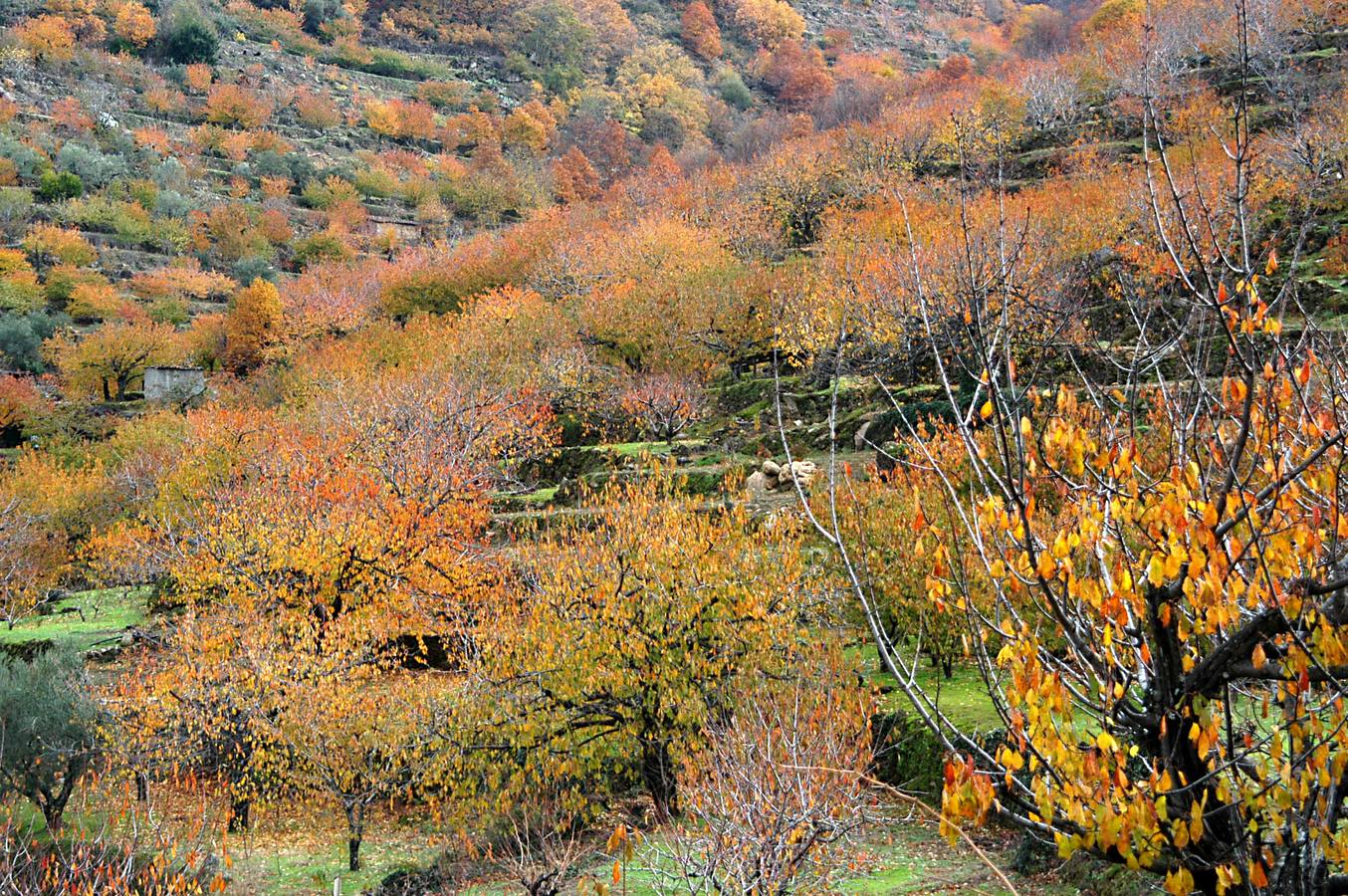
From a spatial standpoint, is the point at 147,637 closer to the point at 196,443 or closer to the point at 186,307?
the point at 196,443

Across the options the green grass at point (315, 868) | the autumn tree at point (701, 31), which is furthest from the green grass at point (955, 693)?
the autumn tree at point (701, 31)

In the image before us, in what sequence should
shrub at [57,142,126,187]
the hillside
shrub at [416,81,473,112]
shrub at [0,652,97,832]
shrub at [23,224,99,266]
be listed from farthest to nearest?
shrub at [416,81,473,112], shrub at [57,142,126,187], shrub at [23,224,99,266], shrub at [0,652,97,832], the hillside

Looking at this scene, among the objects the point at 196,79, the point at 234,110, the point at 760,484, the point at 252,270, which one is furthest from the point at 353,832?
the point at 196,79

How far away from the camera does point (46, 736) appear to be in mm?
16578

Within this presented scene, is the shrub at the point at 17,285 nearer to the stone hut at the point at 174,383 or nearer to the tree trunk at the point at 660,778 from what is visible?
the stone hut at the point at 174,383

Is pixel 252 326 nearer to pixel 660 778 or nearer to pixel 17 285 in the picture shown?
pixel 17 285

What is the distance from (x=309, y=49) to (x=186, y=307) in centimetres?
6025

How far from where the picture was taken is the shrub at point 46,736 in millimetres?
16281

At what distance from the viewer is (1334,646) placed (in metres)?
3.30

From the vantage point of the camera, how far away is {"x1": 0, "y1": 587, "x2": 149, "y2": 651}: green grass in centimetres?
2255

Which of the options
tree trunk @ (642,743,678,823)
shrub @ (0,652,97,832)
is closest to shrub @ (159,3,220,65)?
shrub @ (0,652,97,832)

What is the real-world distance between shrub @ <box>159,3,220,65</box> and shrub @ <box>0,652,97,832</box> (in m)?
94.1

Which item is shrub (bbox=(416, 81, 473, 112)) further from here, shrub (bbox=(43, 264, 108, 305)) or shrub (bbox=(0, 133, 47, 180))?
shrub (bbox=(43, 264, 108, 305))

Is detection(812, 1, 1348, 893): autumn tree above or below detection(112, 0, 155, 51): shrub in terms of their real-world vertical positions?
below
